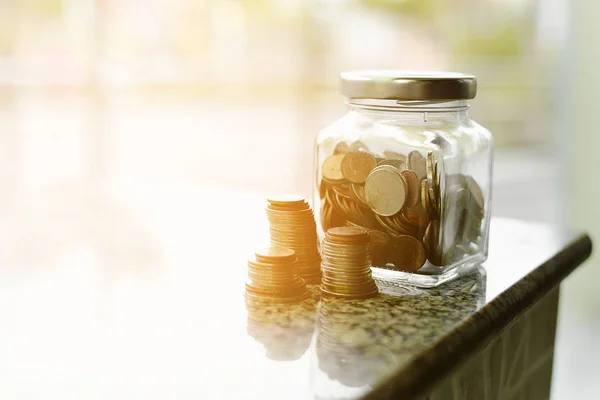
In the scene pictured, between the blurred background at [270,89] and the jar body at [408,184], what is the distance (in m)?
1.94

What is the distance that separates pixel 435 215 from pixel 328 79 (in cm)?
322

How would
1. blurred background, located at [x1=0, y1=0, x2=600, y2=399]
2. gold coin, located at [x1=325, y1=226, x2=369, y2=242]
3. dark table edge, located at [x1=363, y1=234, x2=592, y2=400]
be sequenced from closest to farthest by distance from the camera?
1. dark table edge, located at [x1=363, y1=234, x2=592, y2=400]
2. gold coin, located at [x1=325, y1=226, x2=369, y2=242]
3. blurred background, located at [x1=0, y1=0, x2=600, y2=399]

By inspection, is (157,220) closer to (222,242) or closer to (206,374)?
(222,242)

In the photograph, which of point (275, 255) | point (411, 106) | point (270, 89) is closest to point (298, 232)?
point (275, 255)

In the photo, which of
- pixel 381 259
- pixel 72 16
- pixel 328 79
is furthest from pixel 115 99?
pixel 381 259

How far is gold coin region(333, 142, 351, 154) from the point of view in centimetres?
90

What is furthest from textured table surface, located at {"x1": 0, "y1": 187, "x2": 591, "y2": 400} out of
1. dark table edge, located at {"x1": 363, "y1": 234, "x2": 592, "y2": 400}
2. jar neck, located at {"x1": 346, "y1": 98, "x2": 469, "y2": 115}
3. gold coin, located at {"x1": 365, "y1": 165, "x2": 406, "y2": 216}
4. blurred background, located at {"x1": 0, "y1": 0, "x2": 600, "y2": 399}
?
blurred background, located at {"x1": 0, "y1": 0, "x2": 600, "y2": 399}

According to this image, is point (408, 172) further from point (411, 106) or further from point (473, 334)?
point (473, 334)

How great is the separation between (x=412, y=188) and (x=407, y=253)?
8 cm

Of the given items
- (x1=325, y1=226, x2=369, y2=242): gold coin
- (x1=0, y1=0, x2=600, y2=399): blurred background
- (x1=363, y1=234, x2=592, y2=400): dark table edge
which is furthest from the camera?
(x1=0, y1=0, x2=600, y2=399): blurred background

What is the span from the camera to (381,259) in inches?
35.0

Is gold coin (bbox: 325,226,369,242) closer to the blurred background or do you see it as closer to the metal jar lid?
the metal jar lid

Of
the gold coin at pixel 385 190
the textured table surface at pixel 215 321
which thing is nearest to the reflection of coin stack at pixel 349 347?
the textured table surface at pixel 215 321

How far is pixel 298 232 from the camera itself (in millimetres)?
914
